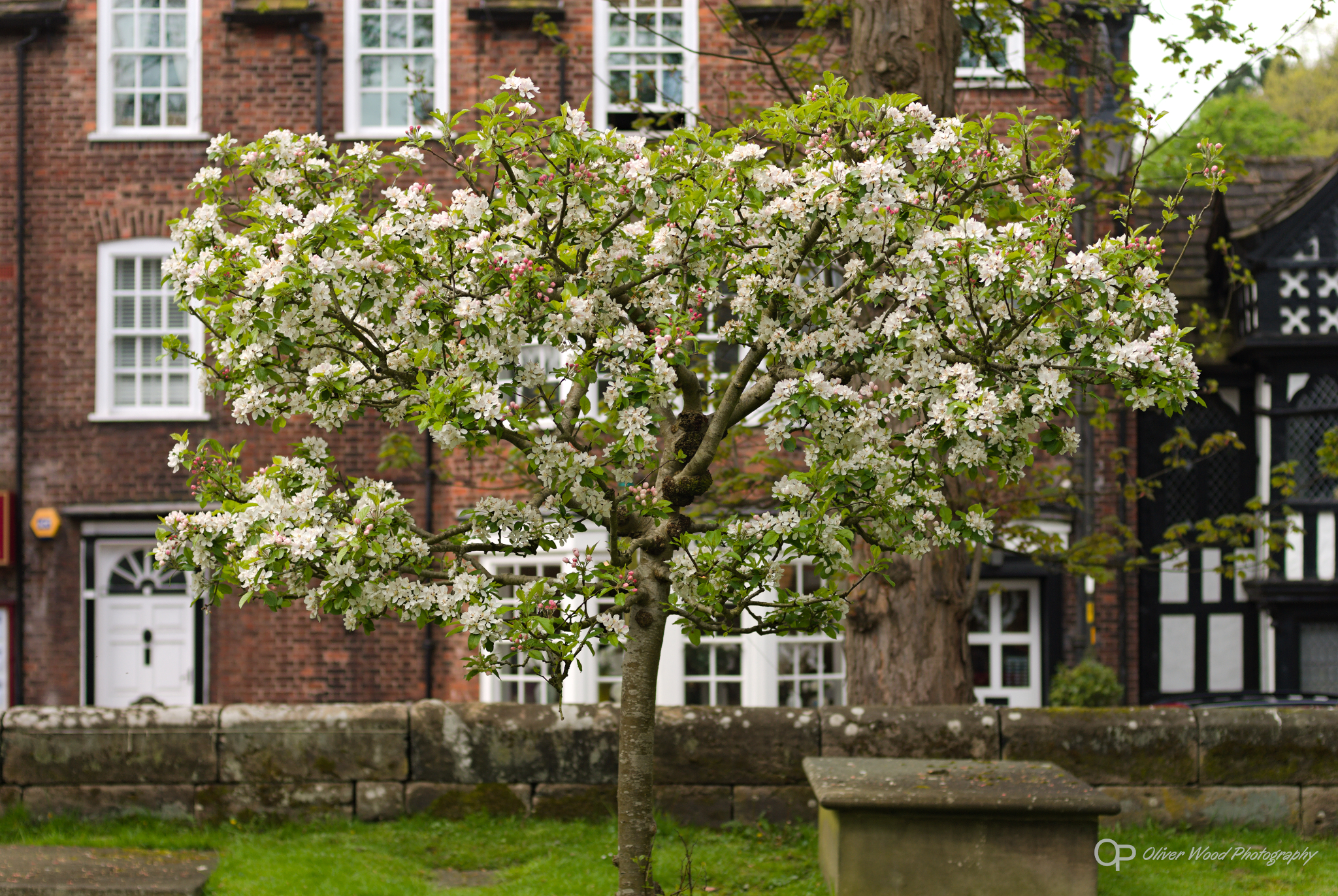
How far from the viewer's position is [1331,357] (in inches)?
632

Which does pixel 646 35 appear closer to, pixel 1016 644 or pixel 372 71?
pixel 372 71

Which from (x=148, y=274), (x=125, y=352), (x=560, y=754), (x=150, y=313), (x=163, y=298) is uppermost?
(x=148, y=274)

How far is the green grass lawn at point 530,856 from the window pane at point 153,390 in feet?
26.5

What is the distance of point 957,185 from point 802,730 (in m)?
4.09

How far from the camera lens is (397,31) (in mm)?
15531

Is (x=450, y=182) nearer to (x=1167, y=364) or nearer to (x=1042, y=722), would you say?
(x=1042, y=722)

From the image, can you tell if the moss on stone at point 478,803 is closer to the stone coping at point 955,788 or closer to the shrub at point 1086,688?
the stone coping at point 955,788

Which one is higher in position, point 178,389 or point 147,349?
point 147,349

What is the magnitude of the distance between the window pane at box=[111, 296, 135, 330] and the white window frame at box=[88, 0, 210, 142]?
1942 millimetres

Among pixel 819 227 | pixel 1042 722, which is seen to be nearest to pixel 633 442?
pixel 819 227

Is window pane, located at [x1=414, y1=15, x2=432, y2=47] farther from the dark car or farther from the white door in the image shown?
the dark car

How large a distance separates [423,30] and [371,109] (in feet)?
3.64

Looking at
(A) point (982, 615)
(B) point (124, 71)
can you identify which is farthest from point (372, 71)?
(A) point (982, 615)

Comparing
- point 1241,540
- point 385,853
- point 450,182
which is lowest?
point 385,853
